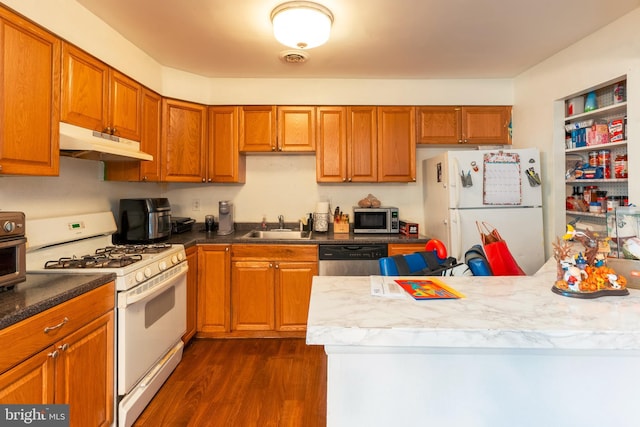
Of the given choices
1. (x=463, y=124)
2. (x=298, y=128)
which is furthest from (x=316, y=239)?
(x=463, y=124)

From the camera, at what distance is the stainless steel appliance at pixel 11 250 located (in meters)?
1.32

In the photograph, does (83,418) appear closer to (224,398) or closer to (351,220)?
(224,398)

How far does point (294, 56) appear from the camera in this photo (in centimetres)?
258

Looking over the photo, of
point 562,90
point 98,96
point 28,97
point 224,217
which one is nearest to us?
point 28,97

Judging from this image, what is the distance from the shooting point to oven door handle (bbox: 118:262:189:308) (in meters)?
1.72

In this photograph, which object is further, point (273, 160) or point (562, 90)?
point (273, 160)

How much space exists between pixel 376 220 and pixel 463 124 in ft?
4.12

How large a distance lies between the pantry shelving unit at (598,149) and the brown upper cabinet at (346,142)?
156 cm

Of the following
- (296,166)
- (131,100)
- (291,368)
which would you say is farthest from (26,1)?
(291,368)

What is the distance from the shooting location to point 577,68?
243 cm

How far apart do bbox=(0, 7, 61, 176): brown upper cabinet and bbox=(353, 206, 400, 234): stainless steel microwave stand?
222 cm

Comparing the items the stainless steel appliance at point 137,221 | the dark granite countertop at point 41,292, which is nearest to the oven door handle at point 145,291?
the dark granite countertop at point 41,292

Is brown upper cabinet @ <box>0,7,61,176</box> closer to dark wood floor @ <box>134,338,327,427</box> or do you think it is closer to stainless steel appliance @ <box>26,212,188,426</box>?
stainless steel appliance @ <box>26,212,188,426</box>

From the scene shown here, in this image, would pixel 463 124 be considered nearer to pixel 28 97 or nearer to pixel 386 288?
pixel 386 288
